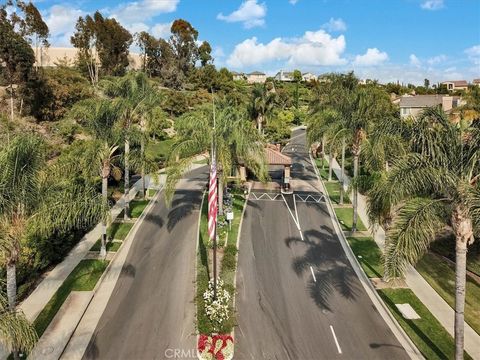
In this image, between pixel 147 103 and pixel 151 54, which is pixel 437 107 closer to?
pixel 147 103

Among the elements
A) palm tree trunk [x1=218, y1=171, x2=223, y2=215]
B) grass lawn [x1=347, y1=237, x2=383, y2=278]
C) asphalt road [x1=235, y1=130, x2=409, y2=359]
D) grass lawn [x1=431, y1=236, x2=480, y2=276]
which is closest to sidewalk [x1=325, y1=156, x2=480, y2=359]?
grass lawn [x1=347, y1=237, x2=383, y2=278]

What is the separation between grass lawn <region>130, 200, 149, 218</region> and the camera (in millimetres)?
30025

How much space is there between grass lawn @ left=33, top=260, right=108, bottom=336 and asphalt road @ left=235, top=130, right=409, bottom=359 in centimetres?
727

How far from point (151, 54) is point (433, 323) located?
8788 cm

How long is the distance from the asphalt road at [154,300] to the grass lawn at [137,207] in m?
1.20

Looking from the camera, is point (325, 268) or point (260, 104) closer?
point (325, 268)

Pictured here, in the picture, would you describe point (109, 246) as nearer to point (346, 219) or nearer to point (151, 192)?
point (151, 192)

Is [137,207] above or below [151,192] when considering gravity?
below

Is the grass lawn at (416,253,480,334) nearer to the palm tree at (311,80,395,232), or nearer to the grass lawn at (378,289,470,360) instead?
the grass lawn at (378,289,470,360)

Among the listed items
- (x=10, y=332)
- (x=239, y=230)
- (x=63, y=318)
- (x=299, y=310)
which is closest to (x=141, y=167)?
(x=239, y=230)

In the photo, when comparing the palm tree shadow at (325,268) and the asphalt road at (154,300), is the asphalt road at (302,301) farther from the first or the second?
the asphalt road at (154,300)

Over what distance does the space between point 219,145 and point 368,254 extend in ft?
35.0

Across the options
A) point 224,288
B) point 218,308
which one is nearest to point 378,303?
point 224,288

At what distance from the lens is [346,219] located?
1160 inches
